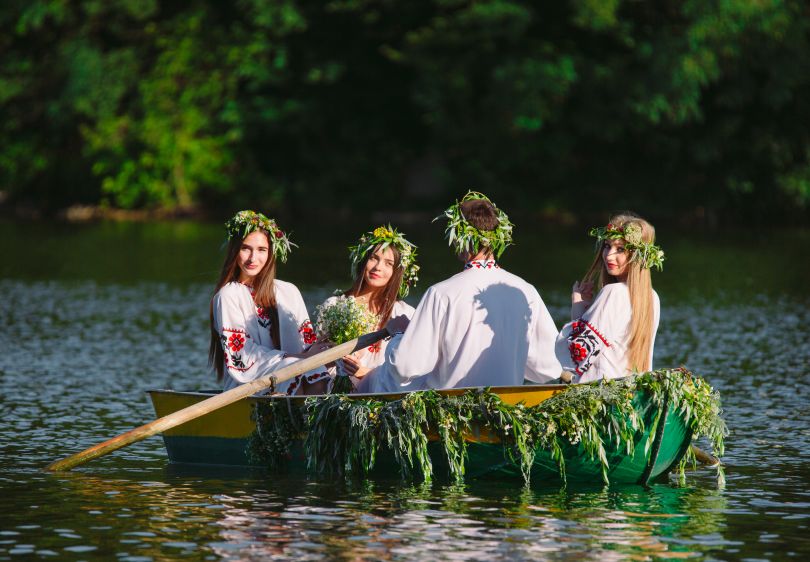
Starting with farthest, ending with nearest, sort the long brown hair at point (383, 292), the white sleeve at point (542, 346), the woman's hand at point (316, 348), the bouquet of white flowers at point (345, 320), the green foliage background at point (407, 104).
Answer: the green foliage background at point (407, 104) → the long brown hair at point (383, 292) → the woman's hand at point (316, 348) → the bouquet of white flowers at point (345, 320) → the white sleeve at point (542, 346)

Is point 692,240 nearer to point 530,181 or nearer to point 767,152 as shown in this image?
point 767,152

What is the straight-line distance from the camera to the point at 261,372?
1207 centimetres

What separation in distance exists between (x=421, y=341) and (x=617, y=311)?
4.54 feet

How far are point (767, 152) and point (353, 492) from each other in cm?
3902

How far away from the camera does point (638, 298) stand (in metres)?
11.3

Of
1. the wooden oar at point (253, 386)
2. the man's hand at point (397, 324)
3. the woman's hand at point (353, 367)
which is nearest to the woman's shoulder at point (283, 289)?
the woman's hand at point (353, 367)

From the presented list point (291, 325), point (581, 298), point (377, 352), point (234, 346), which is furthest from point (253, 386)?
point (581, 298)

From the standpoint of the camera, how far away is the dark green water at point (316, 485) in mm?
9719

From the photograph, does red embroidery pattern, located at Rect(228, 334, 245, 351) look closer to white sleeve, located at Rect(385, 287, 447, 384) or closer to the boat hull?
the boat hull

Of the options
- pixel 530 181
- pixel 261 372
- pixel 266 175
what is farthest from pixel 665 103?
pixel 261 372

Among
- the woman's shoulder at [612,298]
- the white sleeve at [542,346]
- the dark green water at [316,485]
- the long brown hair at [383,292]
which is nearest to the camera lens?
the dark green water at [316,485]

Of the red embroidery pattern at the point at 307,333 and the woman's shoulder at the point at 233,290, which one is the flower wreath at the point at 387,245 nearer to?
the red embroidery pattern at the point at 307,333

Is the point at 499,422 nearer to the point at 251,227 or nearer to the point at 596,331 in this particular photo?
the point at 596,331

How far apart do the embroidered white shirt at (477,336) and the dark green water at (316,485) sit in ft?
2.56
